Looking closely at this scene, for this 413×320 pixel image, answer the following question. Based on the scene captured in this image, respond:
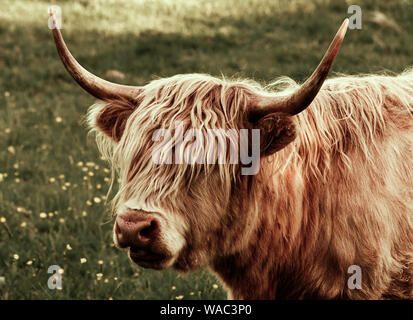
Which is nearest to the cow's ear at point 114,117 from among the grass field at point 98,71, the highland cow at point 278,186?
the highland cow at point 278,186

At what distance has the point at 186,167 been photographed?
3.22 metres

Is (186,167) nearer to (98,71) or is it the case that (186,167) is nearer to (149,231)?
(149,231)

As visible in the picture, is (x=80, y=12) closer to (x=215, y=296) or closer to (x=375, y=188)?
(x=215, y=296)

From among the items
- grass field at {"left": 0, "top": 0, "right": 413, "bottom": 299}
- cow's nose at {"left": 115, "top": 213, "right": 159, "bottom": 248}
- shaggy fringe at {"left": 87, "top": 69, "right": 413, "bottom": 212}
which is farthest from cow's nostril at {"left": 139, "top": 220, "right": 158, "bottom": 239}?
grass field at {"left": 0, "top": 0, "right": 413, "bottom": 299}

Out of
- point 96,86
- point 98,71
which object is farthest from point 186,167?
point 98,71

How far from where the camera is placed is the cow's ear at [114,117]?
141 inches

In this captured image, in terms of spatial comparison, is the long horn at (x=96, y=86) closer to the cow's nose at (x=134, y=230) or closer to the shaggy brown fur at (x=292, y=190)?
the shaggy brown fur at (x=292, y=190)

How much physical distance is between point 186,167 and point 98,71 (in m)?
6.10

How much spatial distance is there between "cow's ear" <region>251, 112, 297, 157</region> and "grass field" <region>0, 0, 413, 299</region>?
1.38m

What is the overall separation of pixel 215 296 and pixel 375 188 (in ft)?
5.67

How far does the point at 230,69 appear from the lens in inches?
364

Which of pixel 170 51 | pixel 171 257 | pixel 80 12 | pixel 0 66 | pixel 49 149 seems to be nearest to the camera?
pixel 171 257

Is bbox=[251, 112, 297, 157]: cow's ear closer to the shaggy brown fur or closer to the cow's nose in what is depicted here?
the shaggy brown fur

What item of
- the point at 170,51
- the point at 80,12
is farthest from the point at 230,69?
the point at 80,12
